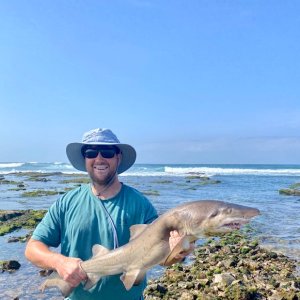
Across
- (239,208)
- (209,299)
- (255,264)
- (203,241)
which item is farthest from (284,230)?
→ (239,208)

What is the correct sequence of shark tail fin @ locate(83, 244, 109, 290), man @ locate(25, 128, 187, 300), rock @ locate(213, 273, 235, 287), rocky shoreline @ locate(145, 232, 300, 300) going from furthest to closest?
rock @ locate(213, 273, 235, 287)
rocky shoreline @ locate(145, 232, 300, 300)
man @ locate(25, 128, 187, 300)
shark tail fin @ locate(83, 244, 109, 290)

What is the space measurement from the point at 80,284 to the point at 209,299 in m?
5.35

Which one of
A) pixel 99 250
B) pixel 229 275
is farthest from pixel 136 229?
pixel 229 275

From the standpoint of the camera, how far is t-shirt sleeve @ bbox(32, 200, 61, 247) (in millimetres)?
4473

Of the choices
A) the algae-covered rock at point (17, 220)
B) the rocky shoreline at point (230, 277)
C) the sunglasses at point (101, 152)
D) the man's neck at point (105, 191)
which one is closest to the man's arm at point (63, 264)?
the man's neck at point (105, 191)

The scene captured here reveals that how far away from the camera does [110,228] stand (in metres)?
4.39

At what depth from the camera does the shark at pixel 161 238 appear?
4.00 meters

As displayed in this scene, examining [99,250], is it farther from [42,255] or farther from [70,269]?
[42,255]

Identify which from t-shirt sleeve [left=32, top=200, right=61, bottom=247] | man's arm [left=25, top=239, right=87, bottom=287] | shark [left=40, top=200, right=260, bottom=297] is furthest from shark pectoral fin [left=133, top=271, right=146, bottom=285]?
t-shirt sleeve [left=32, top=200, right=61, bottom=247]

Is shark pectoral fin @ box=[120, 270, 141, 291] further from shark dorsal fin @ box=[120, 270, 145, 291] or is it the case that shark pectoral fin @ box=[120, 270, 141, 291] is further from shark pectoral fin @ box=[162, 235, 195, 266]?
shark pectoral fin @ box=[162, 235, 195, 266]

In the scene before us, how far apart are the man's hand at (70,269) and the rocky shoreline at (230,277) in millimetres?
5587

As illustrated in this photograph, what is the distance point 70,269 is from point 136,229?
2.47 ft

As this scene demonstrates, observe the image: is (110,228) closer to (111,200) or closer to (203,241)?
(111,200)

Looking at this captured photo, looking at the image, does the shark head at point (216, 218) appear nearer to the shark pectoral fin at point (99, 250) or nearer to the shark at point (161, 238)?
the shark at point (161, 238)
